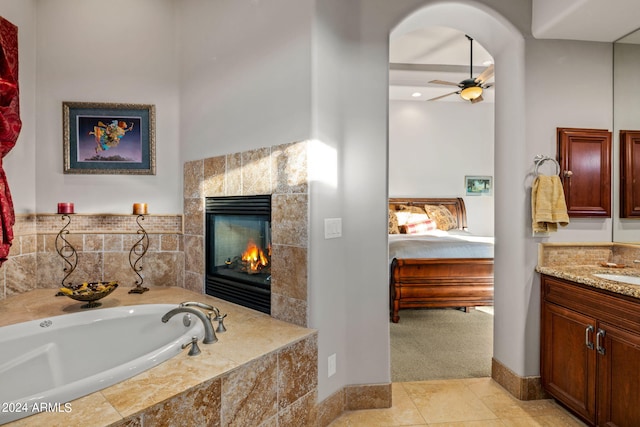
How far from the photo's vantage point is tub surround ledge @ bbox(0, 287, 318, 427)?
116 centimetres

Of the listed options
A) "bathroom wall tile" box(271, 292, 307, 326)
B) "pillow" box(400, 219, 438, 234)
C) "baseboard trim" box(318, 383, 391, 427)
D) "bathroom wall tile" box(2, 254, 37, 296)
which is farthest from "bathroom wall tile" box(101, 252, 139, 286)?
"pillow" box(400, 219, 438, 234)

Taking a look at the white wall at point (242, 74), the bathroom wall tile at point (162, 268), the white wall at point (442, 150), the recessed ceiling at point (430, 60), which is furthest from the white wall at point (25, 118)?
the white wall at point (442, 150)

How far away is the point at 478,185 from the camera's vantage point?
263 inches

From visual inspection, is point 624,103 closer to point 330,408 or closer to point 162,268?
point 330,408

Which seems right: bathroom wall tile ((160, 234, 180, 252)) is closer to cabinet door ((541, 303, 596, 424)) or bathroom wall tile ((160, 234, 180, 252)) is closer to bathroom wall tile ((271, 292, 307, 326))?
bathroom wall tile ((271, 292, 307, 326))

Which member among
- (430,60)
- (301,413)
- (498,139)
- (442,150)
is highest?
(430,60)

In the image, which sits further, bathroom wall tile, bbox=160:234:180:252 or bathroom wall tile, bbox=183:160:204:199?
bathroom wall tile, bbox=160:234:180:252

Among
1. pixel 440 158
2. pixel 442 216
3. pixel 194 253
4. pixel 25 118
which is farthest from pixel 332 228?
pixel 440 158

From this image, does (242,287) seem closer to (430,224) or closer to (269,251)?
(269,251)

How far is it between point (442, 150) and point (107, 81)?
5.67 m

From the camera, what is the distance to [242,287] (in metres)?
2.38

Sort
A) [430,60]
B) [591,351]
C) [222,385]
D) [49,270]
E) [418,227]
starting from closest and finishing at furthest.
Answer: [222,385], [591,351], [49,270], [430,60], [418,227]

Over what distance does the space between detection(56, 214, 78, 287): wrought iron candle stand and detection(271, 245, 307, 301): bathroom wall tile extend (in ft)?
5.95

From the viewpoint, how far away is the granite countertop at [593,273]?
5.50 feet
